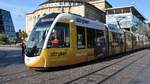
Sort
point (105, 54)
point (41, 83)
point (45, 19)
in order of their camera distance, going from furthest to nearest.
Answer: point (105, 54), point (45, 19), point (41, 83)

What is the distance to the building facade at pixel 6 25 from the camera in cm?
13725

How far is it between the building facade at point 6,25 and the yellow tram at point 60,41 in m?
119

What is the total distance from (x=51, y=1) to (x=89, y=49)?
317 ft

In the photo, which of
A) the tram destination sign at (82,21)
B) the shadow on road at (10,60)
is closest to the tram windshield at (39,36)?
the tram destination sign at (82,21)

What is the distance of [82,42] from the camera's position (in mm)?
17891

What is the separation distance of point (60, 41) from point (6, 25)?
129102 millimetres

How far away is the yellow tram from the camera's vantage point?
1472 centimetres

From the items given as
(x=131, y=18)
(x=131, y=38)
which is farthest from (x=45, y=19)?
(x=131, y=18)

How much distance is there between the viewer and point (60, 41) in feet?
50.5

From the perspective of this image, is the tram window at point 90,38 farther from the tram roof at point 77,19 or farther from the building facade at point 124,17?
the building facade at point 124,17

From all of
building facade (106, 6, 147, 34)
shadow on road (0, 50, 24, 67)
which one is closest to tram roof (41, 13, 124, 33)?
shadow on road (0, 50, 24, 67)

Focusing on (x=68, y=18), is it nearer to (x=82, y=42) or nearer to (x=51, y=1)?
(x=82, y=42)

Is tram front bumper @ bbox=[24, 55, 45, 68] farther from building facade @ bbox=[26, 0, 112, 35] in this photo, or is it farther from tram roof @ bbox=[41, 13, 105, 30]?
building facade @ bbox=[26, 0, 112, 35]

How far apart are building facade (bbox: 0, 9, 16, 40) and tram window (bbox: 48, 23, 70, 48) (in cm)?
12094
